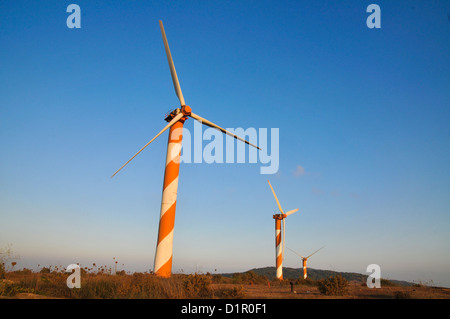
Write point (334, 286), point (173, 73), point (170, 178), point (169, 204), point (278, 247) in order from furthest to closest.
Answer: point (278, 247), point (173, 73), point (170, 178), point (169, 204), point (334, 286)

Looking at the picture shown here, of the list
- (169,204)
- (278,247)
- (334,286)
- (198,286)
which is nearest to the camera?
(198,286)

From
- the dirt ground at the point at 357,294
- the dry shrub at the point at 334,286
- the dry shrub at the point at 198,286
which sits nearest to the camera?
the dry shrub at the point at 198,286

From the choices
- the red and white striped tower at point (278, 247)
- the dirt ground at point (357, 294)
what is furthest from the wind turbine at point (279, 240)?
the dirt ground at point (357, 294)

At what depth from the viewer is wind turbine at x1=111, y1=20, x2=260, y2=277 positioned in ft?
57.2

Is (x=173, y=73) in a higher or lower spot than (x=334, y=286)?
higher

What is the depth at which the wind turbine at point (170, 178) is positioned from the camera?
17438mm

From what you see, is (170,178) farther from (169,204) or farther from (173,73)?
(173,73)

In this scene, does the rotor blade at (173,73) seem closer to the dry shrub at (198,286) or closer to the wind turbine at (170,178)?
the wind turbine at (170,178)

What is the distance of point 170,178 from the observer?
1911 cm

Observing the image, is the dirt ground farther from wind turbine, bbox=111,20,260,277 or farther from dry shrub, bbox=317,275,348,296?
wind turbine, bbox=111,20,260,277

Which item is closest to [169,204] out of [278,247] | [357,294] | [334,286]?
[334,286]

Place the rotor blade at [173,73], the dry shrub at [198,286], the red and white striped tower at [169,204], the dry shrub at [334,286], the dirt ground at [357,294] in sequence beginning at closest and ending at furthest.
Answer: the dry shrub at [198,286]
the dirt ground at [357,294]
the dry shrub at [334,286]
the red and white striped tower at [169,204]
the rotor blade at [173,73]
